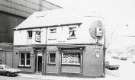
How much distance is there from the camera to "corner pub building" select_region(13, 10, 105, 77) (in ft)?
82.5

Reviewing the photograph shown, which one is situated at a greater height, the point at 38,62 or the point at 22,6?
the point at 22,6

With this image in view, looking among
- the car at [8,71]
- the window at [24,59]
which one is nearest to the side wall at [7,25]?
the window at [24,59]

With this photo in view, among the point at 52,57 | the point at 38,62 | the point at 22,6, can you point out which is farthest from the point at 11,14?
the point at 52,57

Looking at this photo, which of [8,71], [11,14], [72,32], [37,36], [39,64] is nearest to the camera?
[8,71]

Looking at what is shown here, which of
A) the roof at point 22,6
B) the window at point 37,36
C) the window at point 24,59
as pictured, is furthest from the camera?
the roof at point 22,6

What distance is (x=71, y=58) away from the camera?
85.8ft

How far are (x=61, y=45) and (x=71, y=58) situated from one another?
7.36 feet

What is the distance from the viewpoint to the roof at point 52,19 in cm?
2765

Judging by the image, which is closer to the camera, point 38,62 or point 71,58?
point 71,58

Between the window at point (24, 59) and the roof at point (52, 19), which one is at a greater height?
the roof at point (52, 19)

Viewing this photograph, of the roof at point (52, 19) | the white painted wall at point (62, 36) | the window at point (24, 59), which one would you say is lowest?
the window at point (24, 59)

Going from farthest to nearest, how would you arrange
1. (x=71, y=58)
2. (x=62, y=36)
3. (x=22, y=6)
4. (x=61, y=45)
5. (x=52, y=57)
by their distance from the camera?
(x=22, y=6) → (x=52, y=57) → (x=62, y=36) → (x=61, y=45) → (x=71, y=58)

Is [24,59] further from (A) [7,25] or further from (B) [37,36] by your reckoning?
(A) [7,25]

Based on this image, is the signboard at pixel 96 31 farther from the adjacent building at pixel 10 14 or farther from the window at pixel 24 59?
the adjacent building at pixel 10 14
